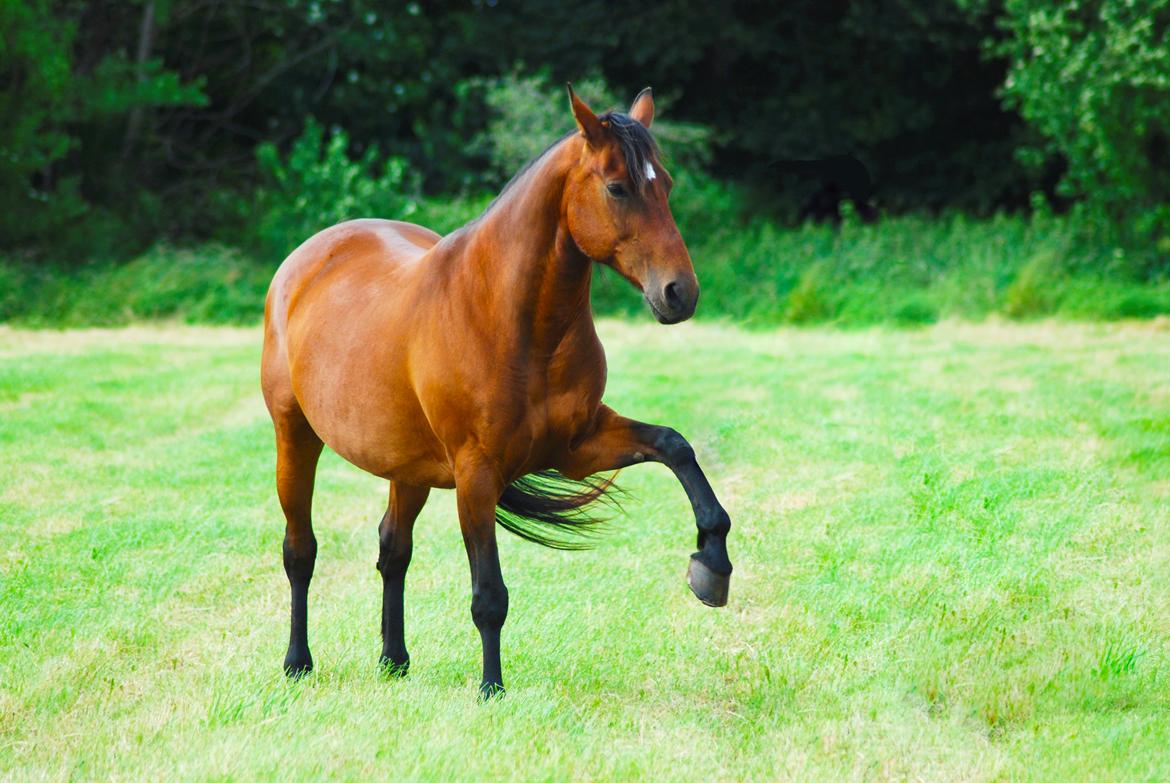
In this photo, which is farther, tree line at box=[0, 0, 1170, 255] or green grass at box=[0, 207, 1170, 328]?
tree line at box=[0, 0, 1170, 255]

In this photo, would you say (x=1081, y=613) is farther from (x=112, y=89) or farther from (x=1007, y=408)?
(x=112, y=89)

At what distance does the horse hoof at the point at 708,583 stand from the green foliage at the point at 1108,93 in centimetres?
1495

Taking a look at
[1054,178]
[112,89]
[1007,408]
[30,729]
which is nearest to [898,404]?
[1007,408]

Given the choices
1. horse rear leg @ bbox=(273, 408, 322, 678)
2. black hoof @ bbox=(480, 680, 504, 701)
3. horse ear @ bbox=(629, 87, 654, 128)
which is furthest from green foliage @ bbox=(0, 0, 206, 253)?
black hoof @ bbox=(480, 680, 504, 701)

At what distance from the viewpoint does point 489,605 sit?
4480 millimetres

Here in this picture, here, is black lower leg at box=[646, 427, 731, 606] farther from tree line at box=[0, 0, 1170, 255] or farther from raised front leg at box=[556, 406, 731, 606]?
tree line at box=[0, 0, 1170, 255]

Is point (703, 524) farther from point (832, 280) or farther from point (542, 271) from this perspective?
point (832, 280)

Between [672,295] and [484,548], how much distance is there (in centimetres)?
114

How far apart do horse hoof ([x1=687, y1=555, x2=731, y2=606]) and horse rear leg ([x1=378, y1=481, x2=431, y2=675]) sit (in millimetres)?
1427

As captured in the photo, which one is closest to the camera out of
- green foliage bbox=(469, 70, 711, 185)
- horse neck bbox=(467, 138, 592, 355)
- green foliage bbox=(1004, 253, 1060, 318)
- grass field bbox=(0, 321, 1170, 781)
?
grass field bbox=(0, 321, 1170, 781)

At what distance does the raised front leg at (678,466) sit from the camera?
424 cm

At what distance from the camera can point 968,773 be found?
13.2 ft

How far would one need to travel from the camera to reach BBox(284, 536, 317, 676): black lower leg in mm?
5137

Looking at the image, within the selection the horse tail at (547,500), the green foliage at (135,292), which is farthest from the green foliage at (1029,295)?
the horse tail at (547,500)
